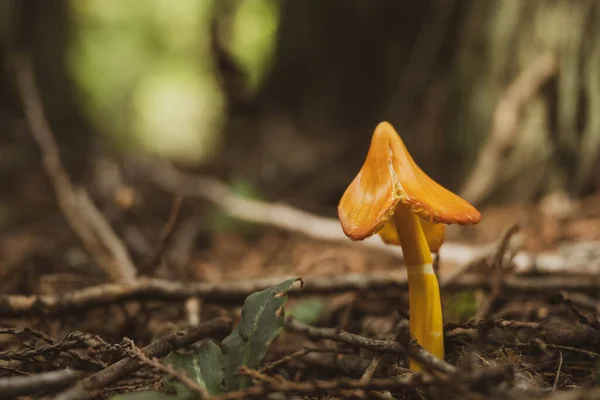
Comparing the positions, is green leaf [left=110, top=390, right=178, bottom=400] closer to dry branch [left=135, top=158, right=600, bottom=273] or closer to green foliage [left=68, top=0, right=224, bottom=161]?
dry branch [left=135, top=158, right=600, bottom=273]

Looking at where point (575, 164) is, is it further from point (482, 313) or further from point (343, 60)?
point (343, 60)

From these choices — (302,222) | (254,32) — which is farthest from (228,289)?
(254,32)

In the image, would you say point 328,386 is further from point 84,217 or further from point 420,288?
point 84,217

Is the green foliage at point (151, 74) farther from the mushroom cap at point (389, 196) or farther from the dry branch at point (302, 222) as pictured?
the mushroom cap at point (389, 196)

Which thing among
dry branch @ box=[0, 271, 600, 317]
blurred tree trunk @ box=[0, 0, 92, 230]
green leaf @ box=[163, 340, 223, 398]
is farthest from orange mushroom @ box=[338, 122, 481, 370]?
blurred tree trunk @ box=[0, 0, 92, 230]

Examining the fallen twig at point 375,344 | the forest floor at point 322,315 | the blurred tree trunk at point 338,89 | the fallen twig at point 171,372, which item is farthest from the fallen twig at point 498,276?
the blurred tree trunk at point 338,89

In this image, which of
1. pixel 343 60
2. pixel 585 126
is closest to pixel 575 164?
pixel 585 126
